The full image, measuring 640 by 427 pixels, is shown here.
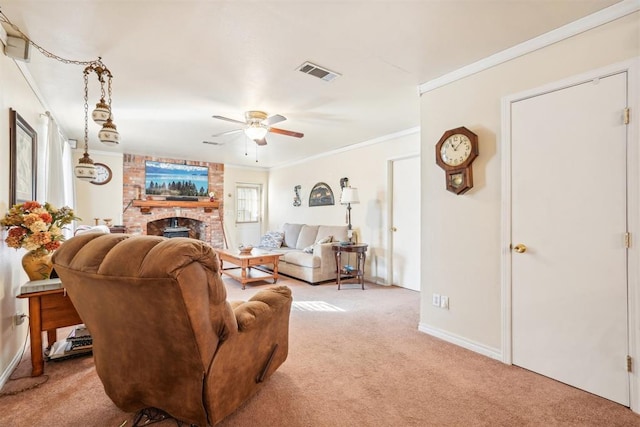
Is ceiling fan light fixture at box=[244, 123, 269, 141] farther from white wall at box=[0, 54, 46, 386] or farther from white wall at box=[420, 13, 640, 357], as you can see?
white wall at box=[0, 54, 46, 386]

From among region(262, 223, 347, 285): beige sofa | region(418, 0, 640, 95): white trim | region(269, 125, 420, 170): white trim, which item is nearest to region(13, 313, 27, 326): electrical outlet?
region(262, 223, 347, 285): beige sofa

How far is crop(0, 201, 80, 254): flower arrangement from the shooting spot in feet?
6.89

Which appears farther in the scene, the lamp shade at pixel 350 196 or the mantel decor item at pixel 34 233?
the lamp shade at pixel 350 196

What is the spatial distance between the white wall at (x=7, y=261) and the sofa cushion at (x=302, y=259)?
337 centimetres

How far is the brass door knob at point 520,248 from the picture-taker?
7.66ft

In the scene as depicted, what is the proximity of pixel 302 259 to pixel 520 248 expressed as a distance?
3.39 metres

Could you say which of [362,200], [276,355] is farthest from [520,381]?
[362,200]

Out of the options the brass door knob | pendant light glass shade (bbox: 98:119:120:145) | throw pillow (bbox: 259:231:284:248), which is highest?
pendant light glass shade (bbox: 98:119:120:145)

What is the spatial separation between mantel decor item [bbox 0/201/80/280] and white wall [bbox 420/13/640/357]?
10.3ft

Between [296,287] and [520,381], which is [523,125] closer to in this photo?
[520,381]

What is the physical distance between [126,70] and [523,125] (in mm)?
3306

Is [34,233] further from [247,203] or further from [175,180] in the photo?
[247,203]

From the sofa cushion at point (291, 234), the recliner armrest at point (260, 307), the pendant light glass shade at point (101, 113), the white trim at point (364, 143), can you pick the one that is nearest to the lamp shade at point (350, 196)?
the white trim at point (364, 143)

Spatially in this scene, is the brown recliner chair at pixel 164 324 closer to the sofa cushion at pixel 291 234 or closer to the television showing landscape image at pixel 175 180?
the sofa cushion at pixel 291 234
